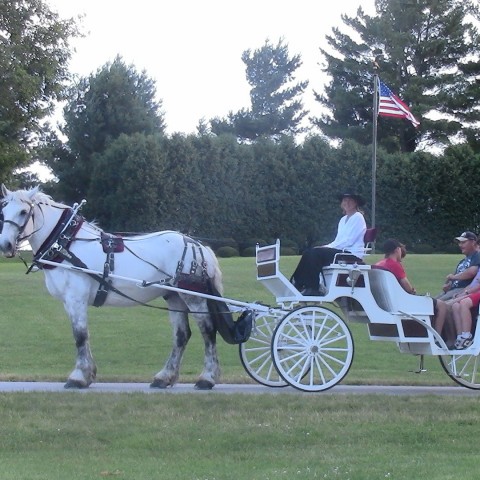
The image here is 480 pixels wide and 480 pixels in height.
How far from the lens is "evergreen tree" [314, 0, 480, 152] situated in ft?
166

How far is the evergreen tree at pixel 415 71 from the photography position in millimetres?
50719

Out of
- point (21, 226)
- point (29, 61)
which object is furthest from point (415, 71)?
point (21, 226)

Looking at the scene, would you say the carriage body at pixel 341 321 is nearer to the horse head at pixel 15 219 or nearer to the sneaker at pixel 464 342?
the sneaker at pixel 464 342

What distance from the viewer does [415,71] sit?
53094mm

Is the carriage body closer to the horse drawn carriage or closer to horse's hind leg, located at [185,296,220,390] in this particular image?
the horse drawn carriage

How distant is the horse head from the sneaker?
15.9 ft

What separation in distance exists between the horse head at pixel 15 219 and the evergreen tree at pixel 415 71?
4084 centimetres

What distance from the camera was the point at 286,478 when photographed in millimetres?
6938

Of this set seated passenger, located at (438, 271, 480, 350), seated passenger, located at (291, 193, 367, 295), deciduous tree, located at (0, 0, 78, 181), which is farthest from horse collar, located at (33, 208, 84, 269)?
deciduous tree, located at (0, 0, 78, 181)

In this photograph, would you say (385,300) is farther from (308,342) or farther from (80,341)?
(80,341)

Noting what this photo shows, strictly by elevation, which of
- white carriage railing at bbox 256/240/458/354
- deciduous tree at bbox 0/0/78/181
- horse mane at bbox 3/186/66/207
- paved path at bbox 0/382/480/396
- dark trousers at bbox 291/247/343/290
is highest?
deciduous tree at bbox 0/0/78/181

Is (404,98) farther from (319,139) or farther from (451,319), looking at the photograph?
(451,319)

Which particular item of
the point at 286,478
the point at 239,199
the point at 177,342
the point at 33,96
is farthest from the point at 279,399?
the point at 239,199

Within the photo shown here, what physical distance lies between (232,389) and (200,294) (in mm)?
1168
